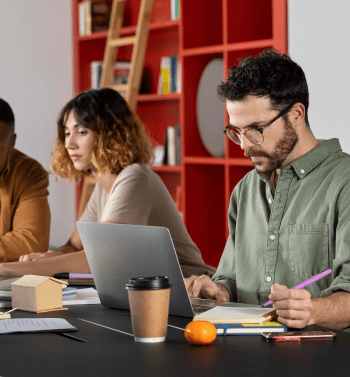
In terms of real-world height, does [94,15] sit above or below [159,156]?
above

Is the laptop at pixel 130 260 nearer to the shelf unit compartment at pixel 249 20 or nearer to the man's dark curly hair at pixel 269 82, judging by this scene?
the man's dark curly hair at pixel 269 82

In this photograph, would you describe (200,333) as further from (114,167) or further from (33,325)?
(114,167)

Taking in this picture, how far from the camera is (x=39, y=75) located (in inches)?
217

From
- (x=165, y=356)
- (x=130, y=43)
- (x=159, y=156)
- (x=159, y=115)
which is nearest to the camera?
(x=165, y=356)

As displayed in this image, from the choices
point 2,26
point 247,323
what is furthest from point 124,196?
point 2,26

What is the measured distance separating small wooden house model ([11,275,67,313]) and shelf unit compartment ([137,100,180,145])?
372cm

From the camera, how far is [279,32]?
3553 mm

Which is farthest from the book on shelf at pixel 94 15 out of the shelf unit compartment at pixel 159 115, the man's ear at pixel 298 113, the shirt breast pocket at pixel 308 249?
the shirt breast pocket at pixel 308 249

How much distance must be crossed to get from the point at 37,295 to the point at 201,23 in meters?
3.28

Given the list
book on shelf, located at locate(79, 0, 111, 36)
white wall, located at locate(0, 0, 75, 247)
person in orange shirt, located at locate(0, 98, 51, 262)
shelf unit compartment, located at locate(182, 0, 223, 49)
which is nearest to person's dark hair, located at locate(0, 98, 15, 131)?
person in orange shirt, located at locate(0, 98, 51, 262)

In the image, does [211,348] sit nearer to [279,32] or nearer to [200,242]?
[279,32]

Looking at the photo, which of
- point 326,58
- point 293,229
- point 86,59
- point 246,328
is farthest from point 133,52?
point 246,328

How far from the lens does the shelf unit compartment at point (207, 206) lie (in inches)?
178

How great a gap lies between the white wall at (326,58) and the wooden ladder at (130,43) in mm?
1587
